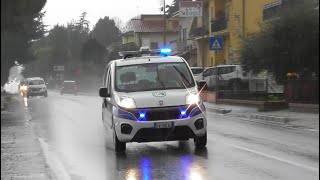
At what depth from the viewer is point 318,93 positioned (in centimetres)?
1900

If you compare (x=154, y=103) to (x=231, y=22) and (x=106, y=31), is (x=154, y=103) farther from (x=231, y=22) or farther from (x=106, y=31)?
(x=106, y=31)

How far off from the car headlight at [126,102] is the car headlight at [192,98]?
1024mm

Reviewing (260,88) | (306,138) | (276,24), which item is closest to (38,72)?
(260,88)

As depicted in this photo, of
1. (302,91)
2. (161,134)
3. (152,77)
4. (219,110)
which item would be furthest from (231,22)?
(161,134)

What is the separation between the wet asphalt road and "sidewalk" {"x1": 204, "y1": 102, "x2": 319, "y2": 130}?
1.46m

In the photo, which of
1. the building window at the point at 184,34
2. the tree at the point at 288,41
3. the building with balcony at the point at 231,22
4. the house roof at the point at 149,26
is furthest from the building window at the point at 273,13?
the house roof at the point at 149,26

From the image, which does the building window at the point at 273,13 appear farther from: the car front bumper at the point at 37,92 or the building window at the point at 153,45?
the building window at the point at 153,45

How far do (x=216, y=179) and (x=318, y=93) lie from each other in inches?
456

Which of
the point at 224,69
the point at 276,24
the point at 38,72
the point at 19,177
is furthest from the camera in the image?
the point at 38,72

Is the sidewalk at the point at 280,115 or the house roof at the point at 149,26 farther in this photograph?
the house roof at the point at 149,26

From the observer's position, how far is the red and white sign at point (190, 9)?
116 feet

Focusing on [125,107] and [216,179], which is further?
[125,107]

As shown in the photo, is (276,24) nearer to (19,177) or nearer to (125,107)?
(125,107)

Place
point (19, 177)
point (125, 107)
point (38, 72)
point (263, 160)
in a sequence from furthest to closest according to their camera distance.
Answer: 1. point (38, 72)
2. point (125, 107)
3. point (263, 160)
4. point (19, 177)
